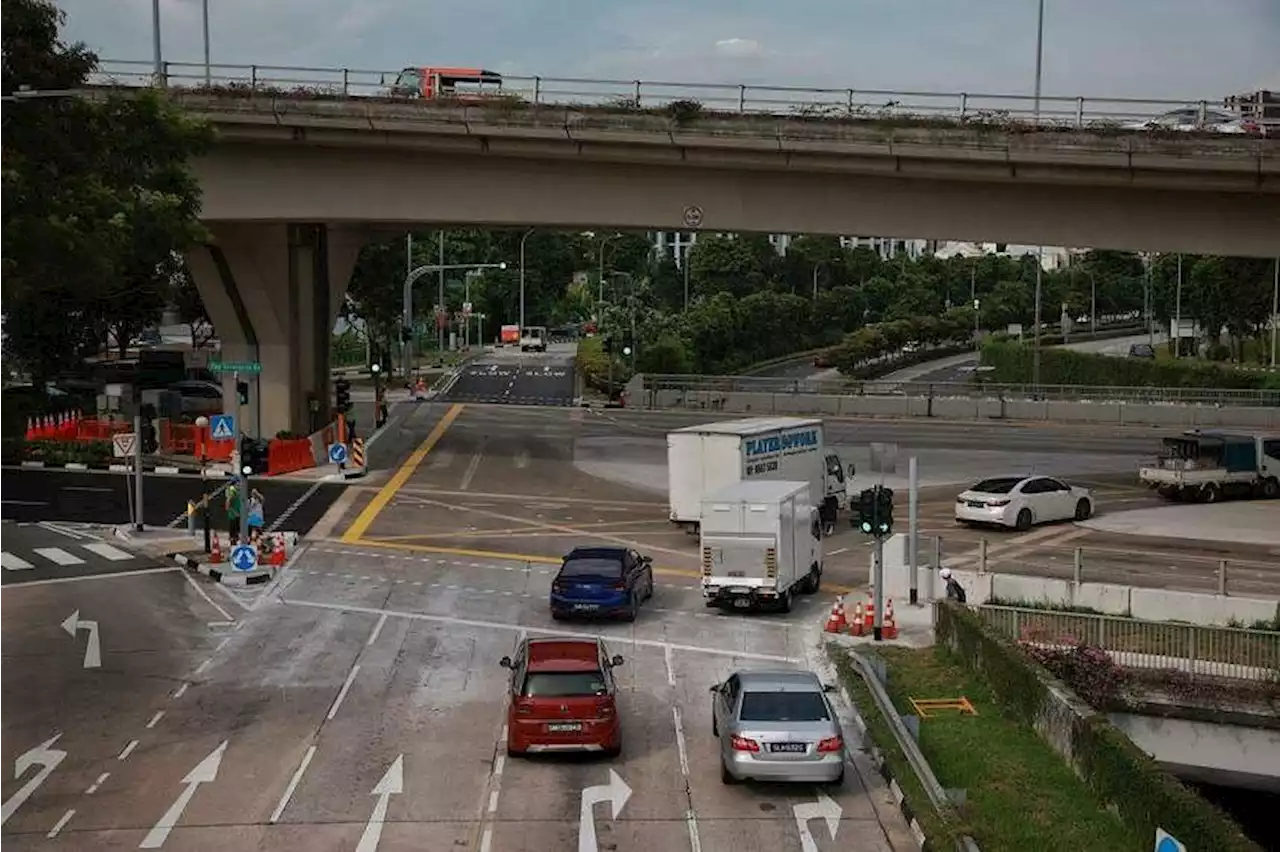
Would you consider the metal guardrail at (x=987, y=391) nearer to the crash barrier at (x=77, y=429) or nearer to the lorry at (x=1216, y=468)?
the lorry at (x=1216, y=468)

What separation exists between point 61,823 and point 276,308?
3500 cm

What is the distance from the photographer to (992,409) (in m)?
71.8

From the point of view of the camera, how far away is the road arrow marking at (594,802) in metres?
16.4

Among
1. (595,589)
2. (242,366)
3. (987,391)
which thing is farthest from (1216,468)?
(242,366)

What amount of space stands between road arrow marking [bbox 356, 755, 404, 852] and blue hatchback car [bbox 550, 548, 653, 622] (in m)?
9.18

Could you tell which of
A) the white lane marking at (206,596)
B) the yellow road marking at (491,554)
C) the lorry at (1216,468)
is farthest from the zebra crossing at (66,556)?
the lorry at (1216,468)

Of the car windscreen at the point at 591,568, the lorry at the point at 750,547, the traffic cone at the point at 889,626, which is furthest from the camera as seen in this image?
the lorry at the point at 750,547

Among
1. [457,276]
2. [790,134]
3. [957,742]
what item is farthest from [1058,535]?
[457,276]

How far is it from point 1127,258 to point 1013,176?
13338 cm

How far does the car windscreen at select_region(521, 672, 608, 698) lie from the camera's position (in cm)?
1941

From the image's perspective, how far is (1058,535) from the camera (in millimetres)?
39656

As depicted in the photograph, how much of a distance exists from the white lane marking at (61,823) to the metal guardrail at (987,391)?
2278 inches

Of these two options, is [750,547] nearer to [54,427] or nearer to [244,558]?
[244,558]

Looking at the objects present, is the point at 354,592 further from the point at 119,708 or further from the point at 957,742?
the point at 957,742
